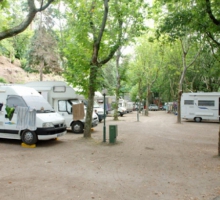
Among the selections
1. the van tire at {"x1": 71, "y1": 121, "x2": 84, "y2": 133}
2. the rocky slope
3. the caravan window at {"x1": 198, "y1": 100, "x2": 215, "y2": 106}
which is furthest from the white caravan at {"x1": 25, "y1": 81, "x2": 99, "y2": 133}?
the rocky slope

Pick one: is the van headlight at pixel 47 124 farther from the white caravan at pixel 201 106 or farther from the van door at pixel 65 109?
the white caravan at pixel 201 106

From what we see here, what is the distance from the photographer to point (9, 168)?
6.41 meters

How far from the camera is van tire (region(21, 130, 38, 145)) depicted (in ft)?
30.8

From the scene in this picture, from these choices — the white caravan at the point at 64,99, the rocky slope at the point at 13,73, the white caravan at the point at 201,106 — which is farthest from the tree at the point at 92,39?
the rocky slope at the point at 13,73

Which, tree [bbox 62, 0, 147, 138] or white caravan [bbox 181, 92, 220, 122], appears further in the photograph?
white caravan [bbox 181, 92, 220, 122]

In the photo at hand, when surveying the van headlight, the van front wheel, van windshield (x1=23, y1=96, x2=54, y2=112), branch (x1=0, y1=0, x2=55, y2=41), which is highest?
branch (x1=0, y1=0, x2=55, y2=41)

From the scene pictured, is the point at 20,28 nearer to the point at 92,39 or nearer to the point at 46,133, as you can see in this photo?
the point at 46,133

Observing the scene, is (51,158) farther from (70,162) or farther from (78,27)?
(78,27)

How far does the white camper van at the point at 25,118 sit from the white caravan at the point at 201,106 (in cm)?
1655

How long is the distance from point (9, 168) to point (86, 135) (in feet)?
17.7

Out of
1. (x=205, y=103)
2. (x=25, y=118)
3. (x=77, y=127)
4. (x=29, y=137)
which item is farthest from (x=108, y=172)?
(x=205, y=103)

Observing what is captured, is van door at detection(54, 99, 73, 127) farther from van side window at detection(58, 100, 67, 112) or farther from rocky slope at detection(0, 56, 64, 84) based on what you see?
rocky slope at detection(0, 56, 64, 84)

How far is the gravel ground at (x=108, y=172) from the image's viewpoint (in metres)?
4.68

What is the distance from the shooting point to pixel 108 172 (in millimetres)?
6180
